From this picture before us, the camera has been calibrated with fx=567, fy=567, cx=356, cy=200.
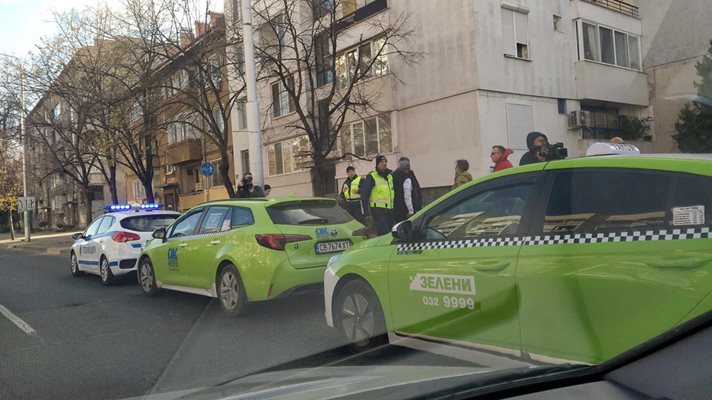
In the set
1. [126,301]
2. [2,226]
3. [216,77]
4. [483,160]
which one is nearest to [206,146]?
[216,77]

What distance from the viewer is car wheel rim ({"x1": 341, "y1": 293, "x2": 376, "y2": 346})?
5.07 m

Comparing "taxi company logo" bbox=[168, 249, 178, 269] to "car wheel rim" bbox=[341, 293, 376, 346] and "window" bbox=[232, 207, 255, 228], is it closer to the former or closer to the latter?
"window" bbox=[232, 207, 255, 228]

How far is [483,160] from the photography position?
16.6 meters

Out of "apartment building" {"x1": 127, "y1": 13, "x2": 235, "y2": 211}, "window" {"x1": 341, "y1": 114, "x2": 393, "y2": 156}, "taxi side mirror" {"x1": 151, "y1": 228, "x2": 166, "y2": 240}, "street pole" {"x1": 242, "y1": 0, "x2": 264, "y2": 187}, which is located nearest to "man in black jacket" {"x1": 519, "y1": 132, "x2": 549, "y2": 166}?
"taxi side mirror" {"x1": 151, "y1": 228, "x2": 166, "y2": 240}

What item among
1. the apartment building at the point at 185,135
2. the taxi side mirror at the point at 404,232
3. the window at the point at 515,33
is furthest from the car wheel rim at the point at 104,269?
the window at the point at 515,33

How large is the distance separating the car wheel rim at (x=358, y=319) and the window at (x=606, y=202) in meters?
1.96

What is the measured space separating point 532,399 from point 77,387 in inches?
160

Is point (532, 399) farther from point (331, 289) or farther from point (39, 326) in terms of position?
point (39, 326)

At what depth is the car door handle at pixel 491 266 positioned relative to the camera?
3.82 metres

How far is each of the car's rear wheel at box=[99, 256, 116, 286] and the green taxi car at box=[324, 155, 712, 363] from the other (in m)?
7.43

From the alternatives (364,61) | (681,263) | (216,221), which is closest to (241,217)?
(216,221)

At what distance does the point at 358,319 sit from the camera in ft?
17.0

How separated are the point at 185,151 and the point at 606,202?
1138 inches

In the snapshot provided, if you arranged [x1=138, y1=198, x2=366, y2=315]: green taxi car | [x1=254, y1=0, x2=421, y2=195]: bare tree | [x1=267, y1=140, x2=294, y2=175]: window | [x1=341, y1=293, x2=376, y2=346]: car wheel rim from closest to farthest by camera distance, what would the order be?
[x1=341, y1=293, x2=376, y2=346]: car wheel rim → [x1=138, y1=198, x2=366, y2=315]: green taxi car → [x1=254, y1=0, x2=421, y2=195]: bare tree → [x1=267, y1=140, x2=294, y2=175]: window
